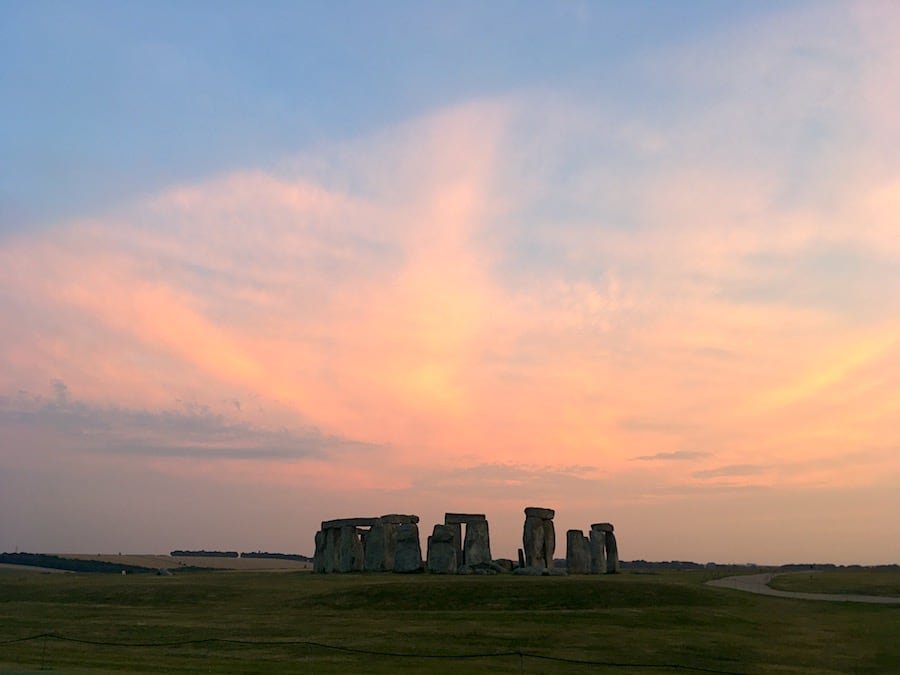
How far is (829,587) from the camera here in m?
42.0

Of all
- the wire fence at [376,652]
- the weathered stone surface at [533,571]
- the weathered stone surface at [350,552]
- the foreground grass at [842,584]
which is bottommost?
the wire fence at [376,652]

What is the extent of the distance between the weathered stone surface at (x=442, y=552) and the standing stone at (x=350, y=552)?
470 cm

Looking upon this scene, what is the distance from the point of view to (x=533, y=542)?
49938mm

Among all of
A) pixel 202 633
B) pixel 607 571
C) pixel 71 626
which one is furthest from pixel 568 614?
pixel 607 571

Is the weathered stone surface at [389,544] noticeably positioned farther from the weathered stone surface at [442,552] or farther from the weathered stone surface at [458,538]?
the weathered stone surface at [458,538]

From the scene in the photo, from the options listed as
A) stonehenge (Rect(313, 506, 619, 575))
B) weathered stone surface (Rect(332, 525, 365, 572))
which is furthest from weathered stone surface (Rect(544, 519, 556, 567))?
weathered stone surface (Rect(332, 525, 365, 572))

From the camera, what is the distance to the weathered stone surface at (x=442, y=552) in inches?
1909

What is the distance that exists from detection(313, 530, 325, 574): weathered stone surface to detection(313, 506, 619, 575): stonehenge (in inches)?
15.1

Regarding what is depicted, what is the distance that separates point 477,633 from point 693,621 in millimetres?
7087

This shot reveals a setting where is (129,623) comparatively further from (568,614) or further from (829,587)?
(829,587)

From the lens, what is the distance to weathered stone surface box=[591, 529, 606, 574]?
5088 cm

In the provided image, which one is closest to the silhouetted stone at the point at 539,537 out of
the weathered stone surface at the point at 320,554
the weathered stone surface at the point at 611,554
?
the weathered stone surface at the point at 611,554

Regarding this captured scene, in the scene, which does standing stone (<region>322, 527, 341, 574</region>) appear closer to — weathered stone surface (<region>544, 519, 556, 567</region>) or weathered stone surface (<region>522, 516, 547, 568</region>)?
weathered stone surface (<region>522, 516, 547, 568</region>)

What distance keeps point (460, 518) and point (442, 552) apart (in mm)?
2432
